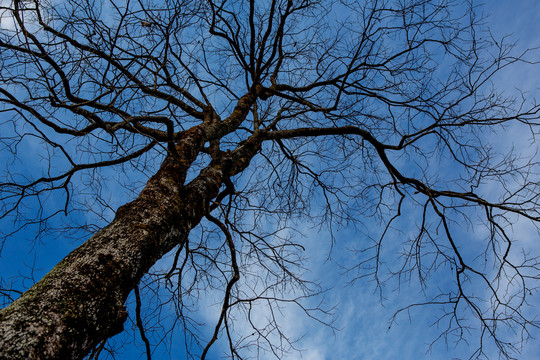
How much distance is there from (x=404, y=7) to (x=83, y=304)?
3753 mm

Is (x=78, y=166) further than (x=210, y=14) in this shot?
No

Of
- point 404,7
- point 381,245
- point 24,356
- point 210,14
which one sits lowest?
point 24,356

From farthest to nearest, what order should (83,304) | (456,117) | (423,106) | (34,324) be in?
1. (423,106)
2. (456,117)
3. (83,304)
4. (34,324)

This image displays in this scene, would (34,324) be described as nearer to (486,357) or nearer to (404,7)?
(486,357)

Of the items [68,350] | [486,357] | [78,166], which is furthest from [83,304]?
[486,357]

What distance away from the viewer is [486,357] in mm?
2627

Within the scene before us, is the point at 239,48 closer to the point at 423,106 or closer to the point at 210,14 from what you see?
the point at 210,14

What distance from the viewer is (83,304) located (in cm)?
128

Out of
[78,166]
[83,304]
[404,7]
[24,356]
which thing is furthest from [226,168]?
[404,7]

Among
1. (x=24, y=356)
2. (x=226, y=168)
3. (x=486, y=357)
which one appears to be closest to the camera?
(x=24, y=356)

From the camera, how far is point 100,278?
4.66 ft

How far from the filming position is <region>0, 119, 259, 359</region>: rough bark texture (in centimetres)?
111

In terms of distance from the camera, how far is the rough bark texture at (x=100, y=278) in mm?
1109

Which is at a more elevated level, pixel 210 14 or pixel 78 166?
pixel 210 14
